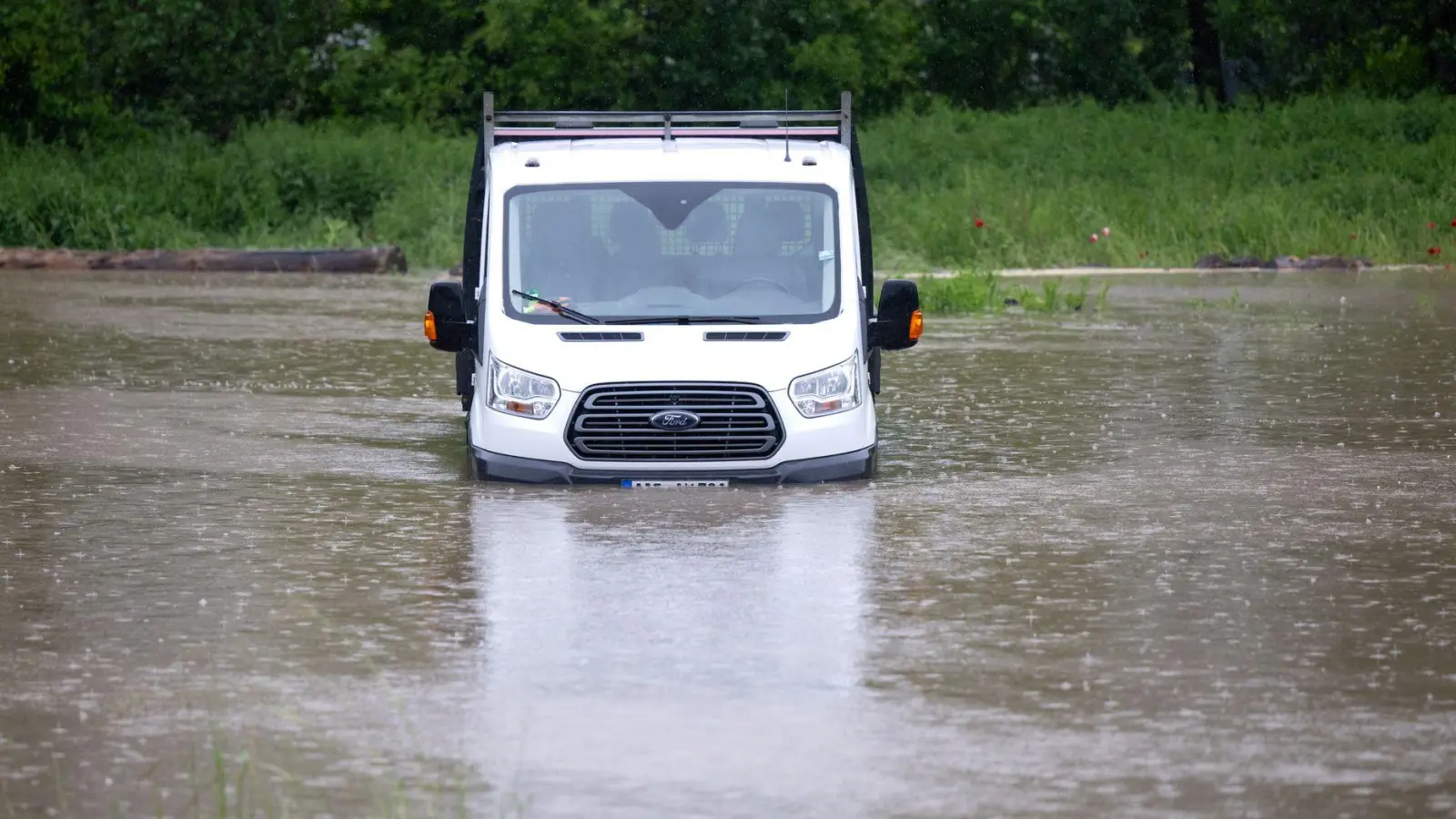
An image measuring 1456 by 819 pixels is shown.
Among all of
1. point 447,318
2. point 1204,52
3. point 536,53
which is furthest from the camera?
point 1204,52

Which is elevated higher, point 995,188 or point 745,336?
point 745,336

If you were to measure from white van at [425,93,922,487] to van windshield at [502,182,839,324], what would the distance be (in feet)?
0.04

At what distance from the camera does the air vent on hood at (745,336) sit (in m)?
13.9

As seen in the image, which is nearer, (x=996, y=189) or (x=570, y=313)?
(x=570, y=313)

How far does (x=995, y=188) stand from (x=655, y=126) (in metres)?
26.8

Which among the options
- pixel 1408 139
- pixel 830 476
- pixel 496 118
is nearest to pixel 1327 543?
pixel 830 476

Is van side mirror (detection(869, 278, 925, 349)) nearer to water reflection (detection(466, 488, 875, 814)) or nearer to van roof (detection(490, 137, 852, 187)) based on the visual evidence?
van roof (detection(490, 137, 852, 187))

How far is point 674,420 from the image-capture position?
1355 centimetres

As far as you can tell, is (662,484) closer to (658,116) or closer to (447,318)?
(447,318)

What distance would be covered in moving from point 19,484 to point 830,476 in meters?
4.10

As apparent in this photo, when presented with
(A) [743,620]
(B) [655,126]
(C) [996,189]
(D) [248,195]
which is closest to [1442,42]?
(C) [996,189]

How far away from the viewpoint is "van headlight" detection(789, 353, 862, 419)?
13734mm

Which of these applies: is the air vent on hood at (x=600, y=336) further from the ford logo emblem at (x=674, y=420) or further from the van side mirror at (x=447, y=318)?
the van side mirror at (x=447, y=318)

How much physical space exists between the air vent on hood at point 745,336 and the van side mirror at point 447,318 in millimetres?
1382
